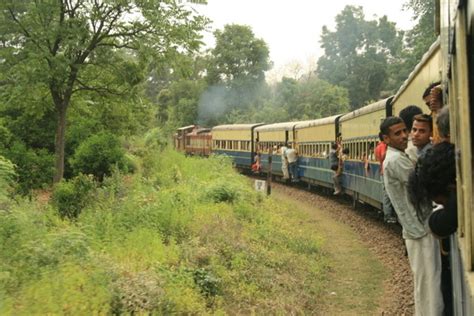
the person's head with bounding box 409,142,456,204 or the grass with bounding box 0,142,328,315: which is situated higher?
the person's head with bounding box 409,142,456,204

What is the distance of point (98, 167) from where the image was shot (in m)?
21.1

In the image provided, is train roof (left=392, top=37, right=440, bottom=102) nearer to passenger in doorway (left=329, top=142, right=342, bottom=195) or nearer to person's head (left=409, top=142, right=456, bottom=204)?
person's head (left=409, top=142, right=456, bottom=204)

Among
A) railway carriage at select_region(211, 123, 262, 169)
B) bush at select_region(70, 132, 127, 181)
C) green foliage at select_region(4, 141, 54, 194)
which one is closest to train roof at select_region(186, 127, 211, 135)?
railway carriage at select_region(211, 123, 262, 169)

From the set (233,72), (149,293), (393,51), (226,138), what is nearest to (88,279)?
(149,293)

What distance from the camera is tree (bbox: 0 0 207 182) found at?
1527cm

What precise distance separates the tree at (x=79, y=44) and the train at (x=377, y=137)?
5912 mm

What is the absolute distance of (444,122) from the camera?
3.56 m

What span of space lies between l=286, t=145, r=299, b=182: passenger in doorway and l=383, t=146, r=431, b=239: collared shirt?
19124mm

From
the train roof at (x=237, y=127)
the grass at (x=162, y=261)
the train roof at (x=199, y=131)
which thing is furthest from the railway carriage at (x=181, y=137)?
the grass at (x=162, y=261)

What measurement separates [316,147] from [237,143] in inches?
462

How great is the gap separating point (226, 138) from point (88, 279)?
93.7ft

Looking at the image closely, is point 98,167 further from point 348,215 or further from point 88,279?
point 88,279

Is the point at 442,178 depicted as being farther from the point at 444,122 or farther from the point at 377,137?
the point at 377,137

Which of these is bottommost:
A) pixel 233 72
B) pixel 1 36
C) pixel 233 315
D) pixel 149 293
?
pixel 233 315
